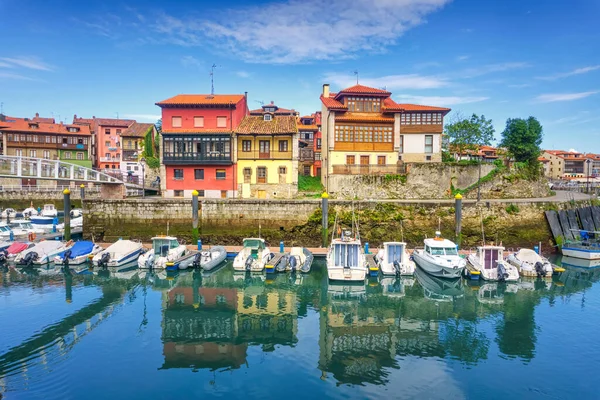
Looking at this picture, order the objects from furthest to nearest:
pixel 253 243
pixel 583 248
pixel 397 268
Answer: pixel 583 248
pixel 253 243
pixel 397 268

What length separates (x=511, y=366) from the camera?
14648 mm

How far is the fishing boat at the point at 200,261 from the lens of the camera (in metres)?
27.8

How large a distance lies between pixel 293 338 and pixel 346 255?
30.3 feet

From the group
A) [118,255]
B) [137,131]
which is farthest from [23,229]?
[137,131]

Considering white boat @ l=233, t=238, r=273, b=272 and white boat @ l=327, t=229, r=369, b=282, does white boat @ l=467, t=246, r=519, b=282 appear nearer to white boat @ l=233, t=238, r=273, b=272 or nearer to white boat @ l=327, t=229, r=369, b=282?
white boat @ l=327, t=229, r=369, b=282

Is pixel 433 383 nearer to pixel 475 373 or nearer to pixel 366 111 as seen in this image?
pixel 475 373

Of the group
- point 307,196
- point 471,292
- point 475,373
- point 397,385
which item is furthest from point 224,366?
point 307,196

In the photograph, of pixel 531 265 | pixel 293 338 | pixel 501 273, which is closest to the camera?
pixel 293 338

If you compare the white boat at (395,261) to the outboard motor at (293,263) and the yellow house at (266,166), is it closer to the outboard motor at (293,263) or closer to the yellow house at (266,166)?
the outboard motor at (293,263)

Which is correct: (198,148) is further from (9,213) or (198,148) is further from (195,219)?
(9,213)

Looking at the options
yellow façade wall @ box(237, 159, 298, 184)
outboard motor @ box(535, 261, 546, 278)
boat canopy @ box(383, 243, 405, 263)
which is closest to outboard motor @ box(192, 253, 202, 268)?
boat canopy @ box(383, 243, 405, 263)

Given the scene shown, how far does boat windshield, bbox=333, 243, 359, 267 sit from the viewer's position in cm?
2540

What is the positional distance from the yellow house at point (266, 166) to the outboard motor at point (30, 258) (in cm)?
1901

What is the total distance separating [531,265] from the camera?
26.6m
